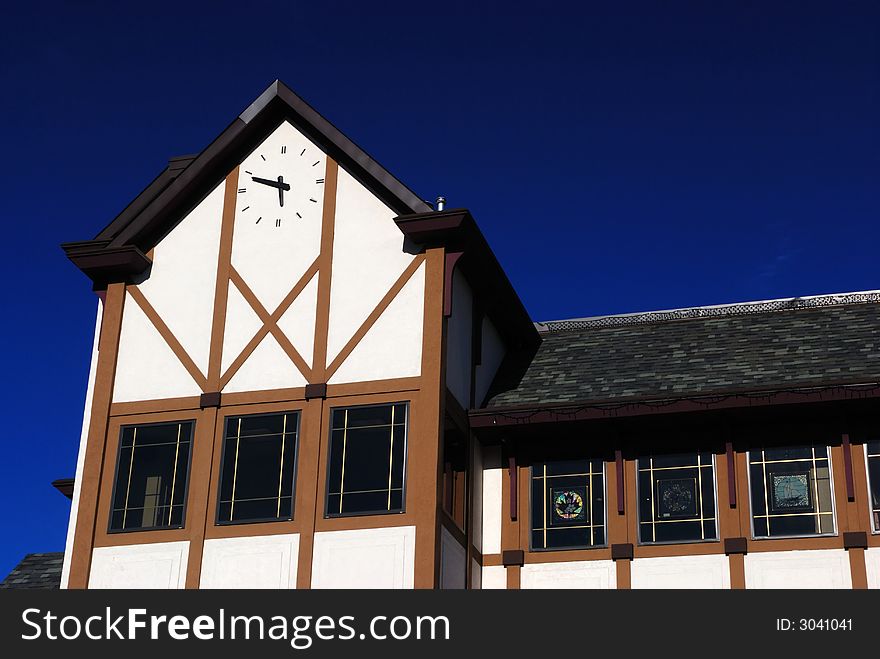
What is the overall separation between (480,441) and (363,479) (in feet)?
10.4

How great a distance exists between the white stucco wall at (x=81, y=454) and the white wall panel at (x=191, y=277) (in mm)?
1251

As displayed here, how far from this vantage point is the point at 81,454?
78.9 ft

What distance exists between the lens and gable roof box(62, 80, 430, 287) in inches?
974

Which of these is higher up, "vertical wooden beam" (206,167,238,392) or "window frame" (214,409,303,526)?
"vertical wooden beam" (206,167,238,392)

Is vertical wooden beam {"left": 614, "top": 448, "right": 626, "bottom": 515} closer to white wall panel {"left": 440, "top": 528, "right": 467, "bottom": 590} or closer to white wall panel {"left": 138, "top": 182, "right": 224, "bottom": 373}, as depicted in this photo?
white wall panel {"left": 440, "top": 528, "right": 467, "bottom": 590}

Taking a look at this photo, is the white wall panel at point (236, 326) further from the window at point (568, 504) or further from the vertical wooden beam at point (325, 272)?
the window at point (568, 504)

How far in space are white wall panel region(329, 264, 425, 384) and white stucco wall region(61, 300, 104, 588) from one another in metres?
4.43

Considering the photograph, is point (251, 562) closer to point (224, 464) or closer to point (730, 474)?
point (224, 464)

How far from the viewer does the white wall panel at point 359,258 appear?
2367 cm

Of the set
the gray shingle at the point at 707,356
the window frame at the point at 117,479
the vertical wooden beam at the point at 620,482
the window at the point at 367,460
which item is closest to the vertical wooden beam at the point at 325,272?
the window at the point at 367,460

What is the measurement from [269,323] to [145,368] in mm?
2310

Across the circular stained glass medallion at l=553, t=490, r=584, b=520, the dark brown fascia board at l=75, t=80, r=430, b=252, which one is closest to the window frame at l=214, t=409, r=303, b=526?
the dark brown fascia board at l=75, t=80, r=430, b=252
